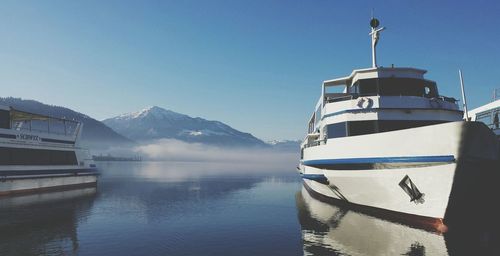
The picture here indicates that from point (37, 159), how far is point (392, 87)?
35.4 metres

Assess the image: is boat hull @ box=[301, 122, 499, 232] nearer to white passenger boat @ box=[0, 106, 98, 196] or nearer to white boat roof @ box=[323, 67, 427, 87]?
white boat roof @ box=[323, 67, 427, 87]

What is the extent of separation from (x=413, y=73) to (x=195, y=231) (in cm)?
1775

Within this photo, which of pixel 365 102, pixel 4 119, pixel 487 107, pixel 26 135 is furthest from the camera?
pixel 26 135

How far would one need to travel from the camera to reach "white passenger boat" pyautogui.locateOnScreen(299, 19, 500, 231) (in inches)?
591

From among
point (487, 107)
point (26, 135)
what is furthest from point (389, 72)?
point (26, 135)

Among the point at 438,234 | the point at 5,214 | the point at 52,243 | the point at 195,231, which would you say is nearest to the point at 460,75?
the point at 438,234

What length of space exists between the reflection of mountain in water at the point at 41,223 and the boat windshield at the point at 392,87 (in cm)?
1949

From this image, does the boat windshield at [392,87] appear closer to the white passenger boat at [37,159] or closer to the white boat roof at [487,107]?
the white boat roof at [487,107]

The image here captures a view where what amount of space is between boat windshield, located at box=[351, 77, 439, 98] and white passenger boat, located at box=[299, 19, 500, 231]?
2.5 inches

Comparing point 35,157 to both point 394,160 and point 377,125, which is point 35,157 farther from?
point 394,160

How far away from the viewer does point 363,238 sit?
15797mm

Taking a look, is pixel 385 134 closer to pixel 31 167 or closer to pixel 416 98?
pixel 416 98

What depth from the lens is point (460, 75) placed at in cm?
1819

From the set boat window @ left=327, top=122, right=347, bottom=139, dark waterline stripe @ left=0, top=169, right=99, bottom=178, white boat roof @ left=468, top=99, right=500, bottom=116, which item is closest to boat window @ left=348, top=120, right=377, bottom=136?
boat window @ left=327, top=122, right=347, bottom=139
